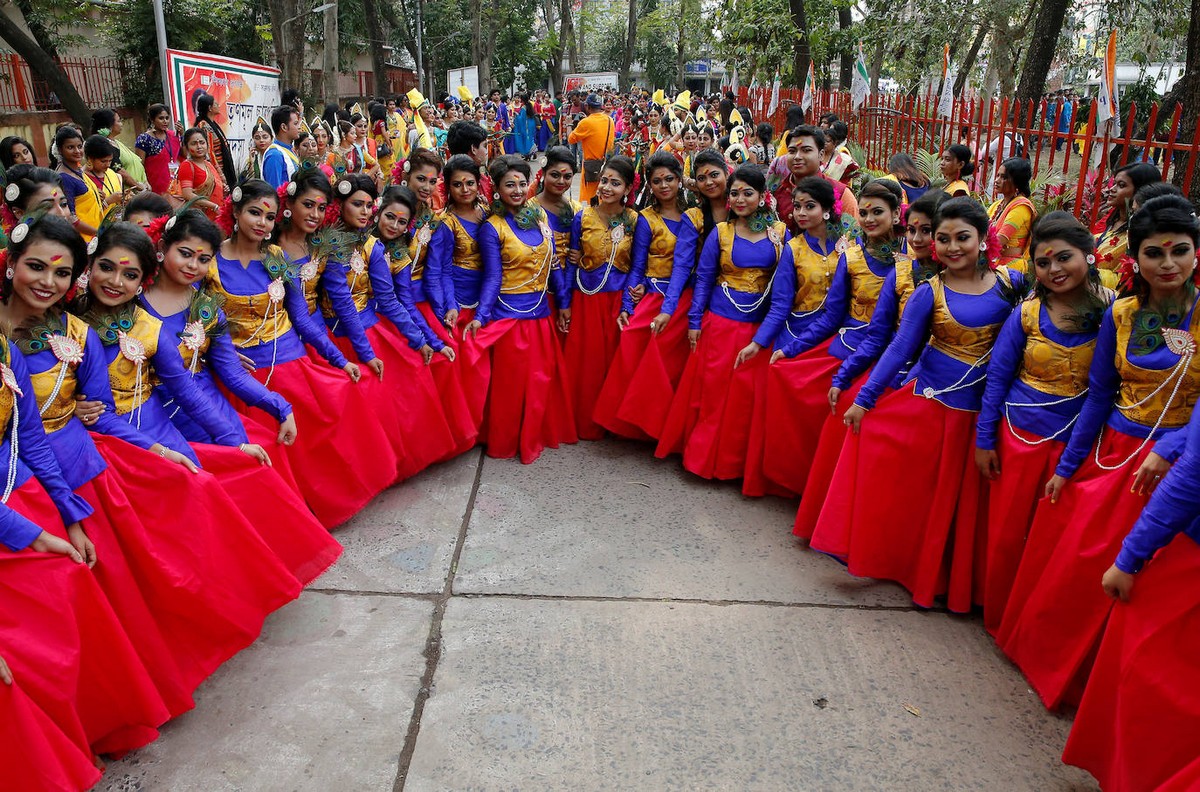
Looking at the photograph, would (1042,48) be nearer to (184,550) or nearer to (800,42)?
(800,42)

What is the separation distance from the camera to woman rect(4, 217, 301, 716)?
2689 mm

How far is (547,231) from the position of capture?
4988mm

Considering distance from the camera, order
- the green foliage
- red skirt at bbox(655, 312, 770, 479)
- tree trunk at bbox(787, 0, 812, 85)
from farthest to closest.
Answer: the green foliage → tree trunk at bbox(787, 0, 812, 85) → red skirt at bbox(655, 312, 770, 479)

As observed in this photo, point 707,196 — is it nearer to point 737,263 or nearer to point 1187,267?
point 737,263

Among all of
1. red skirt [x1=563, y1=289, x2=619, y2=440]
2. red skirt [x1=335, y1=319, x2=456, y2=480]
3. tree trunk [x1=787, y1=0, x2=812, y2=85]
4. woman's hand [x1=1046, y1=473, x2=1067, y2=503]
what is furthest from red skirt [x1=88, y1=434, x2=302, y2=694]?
tree trunk [x1=787, y1=0, x2=812, y2=85]

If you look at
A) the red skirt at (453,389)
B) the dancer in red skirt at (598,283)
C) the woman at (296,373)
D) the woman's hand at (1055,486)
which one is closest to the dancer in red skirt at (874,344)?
the woman's hand at (1055,486)

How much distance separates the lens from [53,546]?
2.52 metres

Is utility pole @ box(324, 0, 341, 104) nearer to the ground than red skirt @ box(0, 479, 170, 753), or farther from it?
farther from it

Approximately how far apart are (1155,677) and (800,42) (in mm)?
13925

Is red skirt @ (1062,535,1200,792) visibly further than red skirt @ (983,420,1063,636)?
No

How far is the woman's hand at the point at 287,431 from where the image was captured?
3.69 meters

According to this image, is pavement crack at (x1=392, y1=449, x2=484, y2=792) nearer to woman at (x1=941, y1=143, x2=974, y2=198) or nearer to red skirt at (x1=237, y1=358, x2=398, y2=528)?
red skirt at (x1=237, y1=358, x2=398, y2=528)

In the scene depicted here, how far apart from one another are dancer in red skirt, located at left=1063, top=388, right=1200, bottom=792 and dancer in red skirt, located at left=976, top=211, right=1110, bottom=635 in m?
0.76

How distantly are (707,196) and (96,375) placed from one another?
10.5 feet
